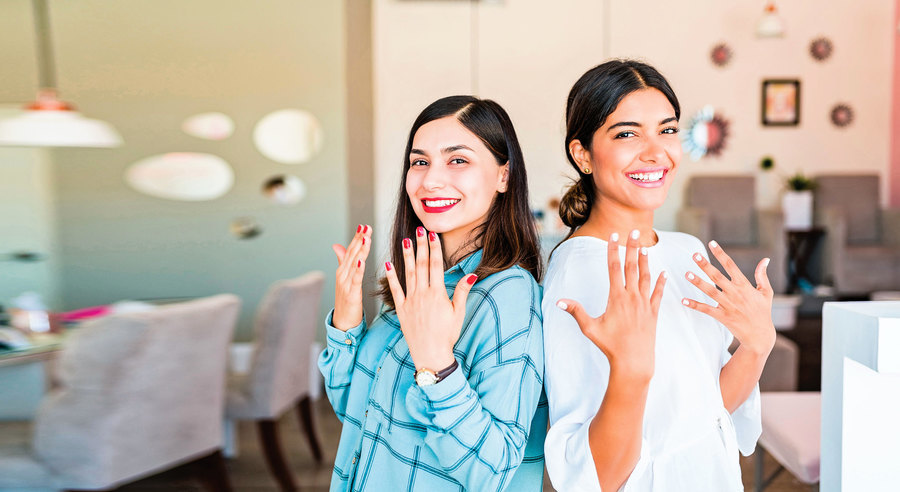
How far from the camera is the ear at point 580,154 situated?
1.08 m

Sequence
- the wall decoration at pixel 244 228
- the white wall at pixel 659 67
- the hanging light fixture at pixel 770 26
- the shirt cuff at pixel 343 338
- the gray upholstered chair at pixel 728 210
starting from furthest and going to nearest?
1. the gray upholstered chair at pixel 728 210
2. the white wall at pixel 659 67
3. the hanging light fixture at pixel 770 26
4. the wall decoration at pixel 244 228
5. the shirt cuff at pixel 343 338

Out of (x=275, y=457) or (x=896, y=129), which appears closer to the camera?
(x=275, y=457)

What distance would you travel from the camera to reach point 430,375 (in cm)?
90

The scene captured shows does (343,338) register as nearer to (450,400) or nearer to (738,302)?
(450,400)

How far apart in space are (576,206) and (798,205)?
20.6 ft

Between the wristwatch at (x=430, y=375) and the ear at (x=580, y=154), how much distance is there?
388mm

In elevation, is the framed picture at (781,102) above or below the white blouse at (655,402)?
above

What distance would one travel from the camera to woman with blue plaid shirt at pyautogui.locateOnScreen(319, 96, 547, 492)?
914mm

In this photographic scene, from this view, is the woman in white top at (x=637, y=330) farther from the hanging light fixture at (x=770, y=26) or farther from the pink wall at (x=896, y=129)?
the pink wall at (x=896, y=129)

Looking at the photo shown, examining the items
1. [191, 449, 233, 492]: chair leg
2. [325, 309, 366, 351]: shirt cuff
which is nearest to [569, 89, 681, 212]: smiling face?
[325, 309, 366, 351]: shirt cuff

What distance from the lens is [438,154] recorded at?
1091 mm

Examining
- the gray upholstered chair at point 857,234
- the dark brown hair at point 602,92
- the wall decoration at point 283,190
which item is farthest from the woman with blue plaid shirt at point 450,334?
the gray upholstered chair at point 857,234

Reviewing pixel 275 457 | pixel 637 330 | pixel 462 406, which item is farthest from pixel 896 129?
pixel 462 406

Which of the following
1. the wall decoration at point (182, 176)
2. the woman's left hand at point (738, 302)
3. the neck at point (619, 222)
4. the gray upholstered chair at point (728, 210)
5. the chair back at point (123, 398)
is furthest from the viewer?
the gray upholstered chair at point (728, 210)
